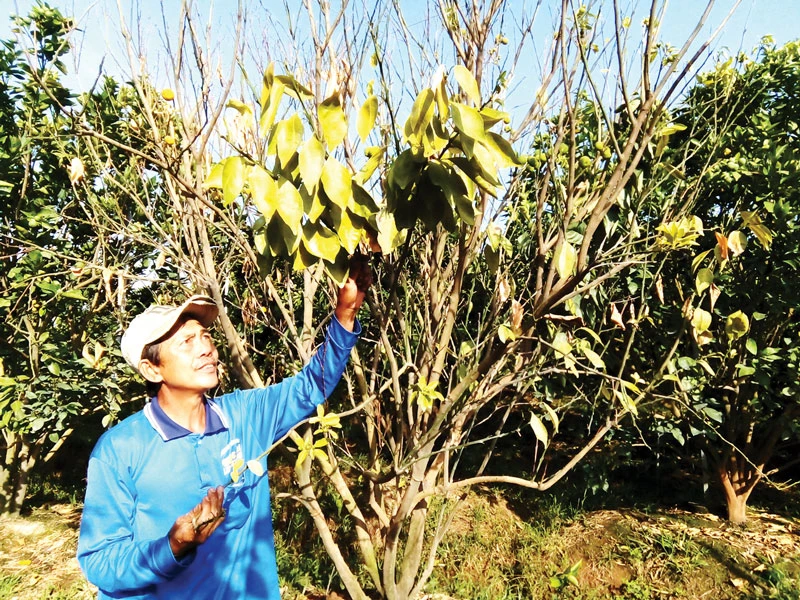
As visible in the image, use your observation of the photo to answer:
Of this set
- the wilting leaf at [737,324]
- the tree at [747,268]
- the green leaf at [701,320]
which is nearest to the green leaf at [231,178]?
the green leaf at [701,320]

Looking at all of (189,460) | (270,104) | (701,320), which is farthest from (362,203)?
(701,320)

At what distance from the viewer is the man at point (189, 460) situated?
4.27ft

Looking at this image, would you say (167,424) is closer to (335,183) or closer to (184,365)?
(184,365)

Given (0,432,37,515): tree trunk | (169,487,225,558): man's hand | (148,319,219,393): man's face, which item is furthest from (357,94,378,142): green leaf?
(0,432,37,515): tree trunk

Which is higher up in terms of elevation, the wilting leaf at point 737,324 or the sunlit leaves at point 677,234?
the sunlit leaves at point 677,234

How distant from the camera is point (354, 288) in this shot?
1.37 metres

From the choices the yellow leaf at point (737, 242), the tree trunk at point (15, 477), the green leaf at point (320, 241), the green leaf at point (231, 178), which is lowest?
the tree trunk at point (15, 477)

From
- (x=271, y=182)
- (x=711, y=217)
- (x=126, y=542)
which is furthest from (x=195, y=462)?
(x=711, y=217)

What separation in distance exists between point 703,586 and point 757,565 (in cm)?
39

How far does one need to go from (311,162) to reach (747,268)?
335cm

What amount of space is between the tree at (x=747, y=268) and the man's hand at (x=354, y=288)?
84.9 inches

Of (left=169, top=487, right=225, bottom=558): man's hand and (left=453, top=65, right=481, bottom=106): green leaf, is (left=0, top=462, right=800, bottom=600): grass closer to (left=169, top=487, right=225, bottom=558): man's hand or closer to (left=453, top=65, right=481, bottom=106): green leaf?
(left=169, top=487, right=225, bottom=558): man's hand

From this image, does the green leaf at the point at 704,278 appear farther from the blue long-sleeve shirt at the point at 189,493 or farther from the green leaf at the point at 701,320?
the blue long-sleeve shirt at the point at 189,493

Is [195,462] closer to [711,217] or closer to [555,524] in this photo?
[555,524]
